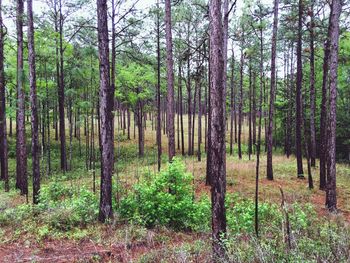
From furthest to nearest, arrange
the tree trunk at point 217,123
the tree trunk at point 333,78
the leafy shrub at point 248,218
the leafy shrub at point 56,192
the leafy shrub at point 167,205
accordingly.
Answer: the leafy shrub at point 56,192, the tree trunk at point 333,78, the leafy shrub at point 167,205, the leafy shrub at point 248,218, the tree trunk at point 217,123

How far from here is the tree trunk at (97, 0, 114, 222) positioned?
25.4 feet

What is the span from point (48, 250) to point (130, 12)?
11776 millimetres

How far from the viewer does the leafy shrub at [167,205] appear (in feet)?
27.6

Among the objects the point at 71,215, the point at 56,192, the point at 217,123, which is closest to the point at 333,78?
the point at 217,123

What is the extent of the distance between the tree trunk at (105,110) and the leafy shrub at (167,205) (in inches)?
26.3

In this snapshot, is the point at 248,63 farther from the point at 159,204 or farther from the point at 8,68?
the point at 159,204

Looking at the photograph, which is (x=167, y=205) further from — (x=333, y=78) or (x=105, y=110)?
(x=333, y=78)

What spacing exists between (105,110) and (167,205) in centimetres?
313

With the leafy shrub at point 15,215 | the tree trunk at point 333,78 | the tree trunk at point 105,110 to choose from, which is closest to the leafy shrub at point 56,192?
the leafy shrub at point 15,215

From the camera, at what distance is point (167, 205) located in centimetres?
840

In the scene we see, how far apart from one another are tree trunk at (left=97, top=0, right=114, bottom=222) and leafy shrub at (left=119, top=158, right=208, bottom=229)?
2.19 feet

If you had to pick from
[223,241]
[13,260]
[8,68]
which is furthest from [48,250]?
[8,68]

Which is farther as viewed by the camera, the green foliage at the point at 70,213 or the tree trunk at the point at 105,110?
the green foliage at the point at 70,213

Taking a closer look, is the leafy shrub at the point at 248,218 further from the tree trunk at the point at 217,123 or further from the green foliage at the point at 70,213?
the green foliage at the point at 70,213
